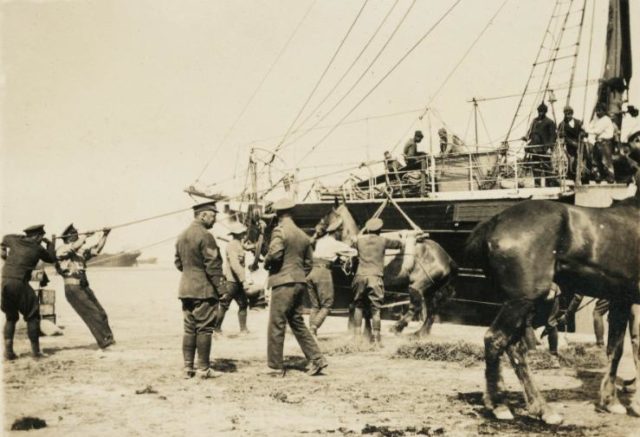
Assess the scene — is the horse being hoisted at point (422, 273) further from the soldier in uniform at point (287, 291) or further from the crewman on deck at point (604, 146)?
the soldier in uniform at point (287, 291)

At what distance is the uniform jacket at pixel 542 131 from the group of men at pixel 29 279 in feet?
33.6

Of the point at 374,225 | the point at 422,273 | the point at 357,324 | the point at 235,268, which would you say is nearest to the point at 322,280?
the point at 357,324

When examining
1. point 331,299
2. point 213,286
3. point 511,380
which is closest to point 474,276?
point 331,299

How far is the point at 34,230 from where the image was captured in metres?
10.2

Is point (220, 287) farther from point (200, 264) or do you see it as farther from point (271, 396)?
point (271, 396)

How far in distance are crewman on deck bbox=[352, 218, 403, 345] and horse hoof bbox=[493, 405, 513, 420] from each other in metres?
4.66

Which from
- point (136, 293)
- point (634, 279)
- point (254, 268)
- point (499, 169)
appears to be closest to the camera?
point (634, 279)

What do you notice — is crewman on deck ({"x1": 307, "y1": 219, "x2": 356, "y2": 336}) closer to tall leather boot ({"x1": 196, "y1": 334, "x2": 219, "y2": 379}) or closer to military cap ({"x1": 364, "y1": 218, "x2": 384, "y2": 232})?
military cap ({"x1": 364, "y1": 218, "x2": 384, "y2": 232})

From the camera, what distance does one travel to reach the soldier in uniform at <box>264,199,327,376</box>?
8.28 metres

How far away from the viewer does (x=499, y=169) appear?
15391 millimetres

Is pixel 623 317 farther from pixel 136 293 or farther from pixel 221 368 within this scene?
pixel 136 293

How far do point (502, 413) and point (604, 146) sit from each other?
908cm

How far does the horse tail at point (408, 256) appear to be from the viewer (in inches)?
507

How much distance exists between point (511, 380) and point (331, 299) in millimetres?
4316
